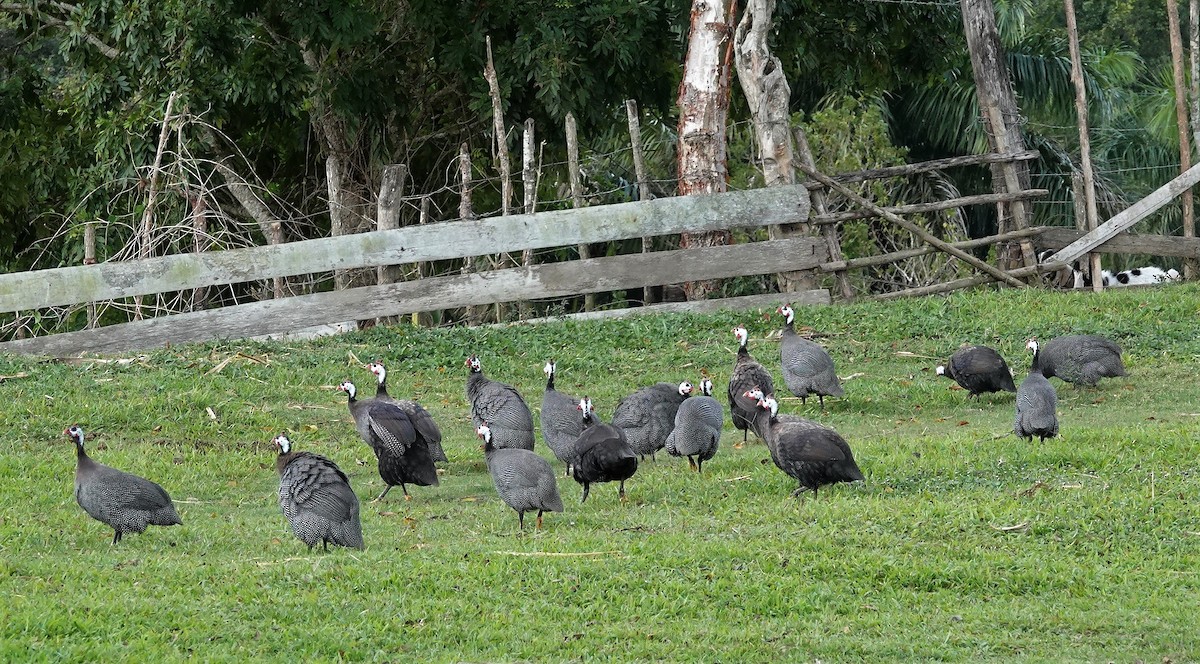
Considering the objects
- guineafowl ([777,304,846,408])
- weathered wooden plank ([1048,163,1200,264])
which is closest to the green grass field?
guineafowl ([777,304,846,408])

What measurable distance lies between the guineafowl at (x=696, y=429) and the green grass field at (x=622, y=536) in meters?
0.25

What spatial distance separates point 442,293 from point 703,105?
4926mm

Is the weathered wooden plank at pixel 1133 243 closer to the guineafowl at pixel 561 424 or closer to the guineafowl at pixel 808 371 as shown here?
the guineafowl at pixel 808 371

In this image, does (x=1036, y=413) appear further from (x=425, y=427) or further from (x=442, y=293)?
(x=442, y=293)

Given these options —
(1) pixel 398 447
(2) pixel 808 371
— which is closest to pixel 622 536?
(1) pixel 398 447

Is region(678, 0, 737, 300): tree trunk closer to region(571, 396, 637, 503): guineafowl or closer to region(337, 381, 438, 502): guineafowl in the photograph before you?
region(337, 381, 438, 502): guineafowl

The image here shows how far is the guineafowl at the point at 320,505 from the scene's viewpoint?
9117 millimetres

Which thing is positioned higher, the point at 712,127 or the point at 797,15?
the point at 797,15

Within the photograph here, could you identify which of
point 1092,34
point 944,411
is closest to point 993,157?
point 944,411

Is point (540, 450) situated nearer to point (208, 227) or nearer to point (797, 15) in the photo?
point (208, 227)

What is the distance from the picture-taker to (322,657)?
7035 mm

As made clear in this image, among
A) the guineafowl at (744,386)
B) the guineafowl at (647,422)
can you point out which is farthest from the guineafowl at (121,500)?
the guineafowl at (744,386)

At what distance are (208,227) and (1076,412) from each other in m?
12.4

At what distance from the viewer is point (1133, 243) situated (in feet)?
62.6
